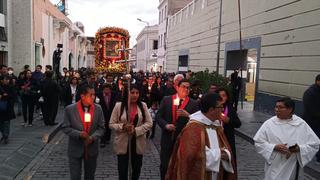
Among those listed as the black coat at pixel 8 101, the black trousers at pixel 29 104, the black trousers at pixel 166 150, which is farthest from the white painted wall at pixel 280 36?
the black coat at pixel 8 101

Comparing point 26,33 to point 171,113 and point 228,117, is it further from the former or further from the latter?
point 228,117

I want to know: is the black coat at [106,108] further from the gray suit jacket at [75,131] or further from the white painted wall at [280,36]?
the white painted wall at [280,36]

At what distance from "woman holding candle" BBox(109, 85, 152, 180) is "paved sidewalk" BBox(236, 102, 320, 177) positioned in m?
3.70

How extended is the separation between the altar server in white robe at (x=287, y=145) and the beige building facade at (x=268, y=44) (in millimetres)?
8865

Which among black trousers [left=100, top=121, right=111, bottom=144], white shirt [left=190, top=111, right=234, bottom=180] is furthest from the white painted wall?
white shirt [left=190, top=111, right=234, bottom=180]

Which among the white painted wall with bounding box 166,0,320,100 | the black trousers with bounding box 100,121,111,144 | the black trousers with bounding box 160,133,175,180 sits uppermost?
the white painted wall with bounding box 166,0,320,100

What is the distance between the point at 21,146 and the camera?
9297 millimetres

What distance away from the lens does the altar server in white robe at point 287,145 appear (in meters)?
4.82

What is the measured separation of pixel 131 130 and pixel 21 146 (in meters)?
4.45

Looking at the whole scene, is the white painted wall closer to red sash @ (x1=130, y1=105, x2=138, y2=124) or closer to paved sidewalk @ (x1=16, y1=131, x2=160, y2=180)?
paved sidewalk @ (x1=16, y1=131, x2=160, y2=180)

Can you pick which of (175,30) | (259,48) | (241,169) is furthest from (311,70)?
(175,30)

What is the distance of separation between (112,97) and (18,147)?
8.01 feet

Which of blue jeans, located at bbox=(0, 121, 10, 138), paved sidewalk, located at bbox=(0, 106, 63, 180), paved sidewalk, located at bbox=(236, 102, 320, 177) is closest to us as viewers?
paved sidewalk, located at bbox=(0, 106, 63, 180)

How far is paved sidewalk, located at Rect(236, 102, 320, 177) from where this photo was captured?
26.7ft
